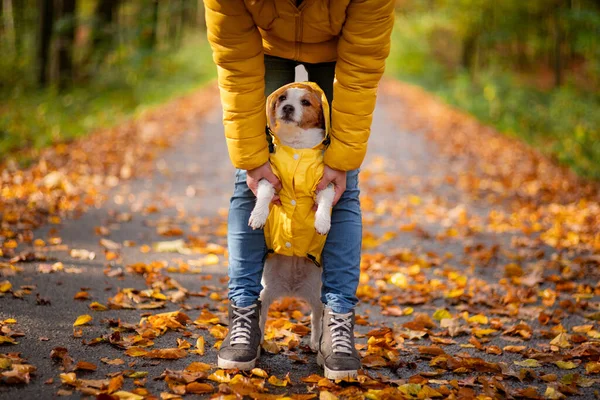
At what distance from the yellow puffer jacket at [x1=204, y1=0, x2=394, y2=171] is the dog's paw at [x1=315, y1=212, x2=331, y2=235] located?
0.87 ft

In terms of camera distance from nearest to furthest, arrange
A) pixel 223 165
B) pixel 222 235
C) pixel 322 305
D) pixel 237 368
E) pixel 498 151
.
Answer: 1. pixel 237 368
2. pixel 322 305
3. pixel 222 235
4. pixel 223 165
5. pixel 498 151

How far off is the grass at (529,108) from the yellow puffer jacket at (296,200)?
22.9ft

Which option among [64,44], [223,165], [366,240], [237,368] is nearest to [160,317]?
[237,368]

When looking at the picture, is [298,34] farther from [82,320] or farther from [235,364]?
[82,320]

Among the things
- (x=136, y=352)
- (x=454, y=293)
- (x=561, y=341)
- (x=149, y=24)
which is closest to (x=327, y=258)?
(x=136, y=352)

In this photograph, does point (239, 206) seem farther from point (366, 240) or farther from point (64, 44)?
point (64, 44)

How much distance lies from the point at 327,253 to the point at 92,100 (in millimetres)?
14428

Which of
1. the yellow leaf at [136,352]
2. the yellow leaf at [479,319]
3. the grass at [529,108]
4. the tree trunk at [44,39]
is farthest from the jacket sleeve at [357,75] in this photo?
the tree trunk at [44,39]

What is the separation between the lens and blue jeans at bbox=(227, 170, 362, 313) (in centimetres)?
318

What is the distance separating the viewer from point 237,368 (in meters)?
3.07

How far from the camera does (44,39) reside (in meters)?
16.1

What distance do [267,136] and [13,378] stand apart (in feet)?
5.40

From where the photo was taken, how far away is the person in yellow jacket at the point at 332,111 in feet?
9.73

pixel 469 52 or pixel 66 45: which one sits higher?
pixel 469 52
